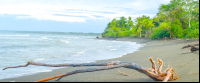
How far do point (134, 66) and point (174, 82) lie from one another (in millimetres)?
1057

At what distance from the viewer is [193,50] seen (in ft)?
35.6

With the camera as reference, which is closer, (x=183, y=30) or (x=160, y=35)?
(x=183, y=30)

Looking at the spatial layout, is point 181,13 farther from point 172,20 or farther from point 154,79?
point 154,79

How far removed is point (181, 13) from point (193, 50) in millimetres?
32020

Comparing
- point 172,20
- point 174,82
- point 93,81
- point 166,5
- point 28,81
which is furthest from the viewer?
point 166,5

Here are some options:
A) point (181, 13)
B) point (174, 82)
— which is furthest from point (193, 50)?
point (181, 13)

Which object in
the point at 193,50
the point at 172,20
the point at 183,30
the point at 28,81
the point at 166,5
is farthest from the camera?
the point at 166,5

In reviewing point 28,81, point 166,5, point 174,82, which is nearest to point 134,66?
point 174,82

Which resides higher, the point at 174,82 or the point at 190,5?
the point at 190,5

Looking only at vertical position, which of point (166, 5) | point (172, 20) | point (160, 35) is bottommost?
point (160, 35)

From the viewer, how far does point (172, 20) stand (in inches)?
1650

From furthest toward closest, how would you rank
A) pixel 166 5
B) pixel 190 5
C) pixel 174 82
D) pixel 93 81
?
pixel 166 5 → pixel 190 5 → pixel 93 81 → pixel 174 82

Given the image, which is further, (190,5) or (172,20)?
(172,20)

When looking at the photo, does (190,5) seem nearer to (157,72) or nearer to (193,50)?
(193,50)
